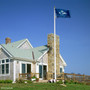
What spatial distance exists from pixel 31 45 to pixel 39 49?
10.4ft

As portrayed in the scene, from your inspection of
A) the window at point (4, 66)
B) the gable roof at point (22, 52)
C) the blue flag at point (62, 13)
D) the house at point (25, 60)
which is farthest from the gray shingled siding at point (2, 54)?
the blue flag at point (62, 13)

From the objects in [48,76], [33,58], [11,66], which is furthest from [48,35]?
[11,66]

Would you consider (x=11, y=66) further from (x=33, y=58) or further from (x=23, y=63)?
(x=33, y=58)

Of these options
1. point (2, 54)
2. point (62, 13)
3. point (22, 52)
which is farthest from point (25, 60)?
point (62, 13)

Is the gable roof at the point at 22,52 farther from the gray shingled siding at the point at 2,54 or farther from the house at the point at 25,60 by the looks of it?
the gray shingled siding at the point at 2,54

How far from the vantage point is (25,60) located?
26156 mm

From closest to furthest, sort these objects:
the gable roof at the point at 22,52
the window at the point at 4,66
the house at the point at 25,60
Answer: the house at the point at 25,60 → the window at the point at 4,66 → the gable roof at the point at 22,52

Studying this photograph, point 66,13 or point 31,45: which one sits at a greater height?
point 66,13

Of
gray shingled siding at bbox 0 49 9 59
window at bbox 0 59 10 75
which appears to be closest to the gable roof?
gray shingled siding at bbox 0 49 9 59

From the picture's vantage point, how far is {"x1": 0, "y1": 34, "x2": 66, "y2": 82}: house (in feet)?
82.1

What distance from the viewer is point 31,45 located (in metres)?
33.7

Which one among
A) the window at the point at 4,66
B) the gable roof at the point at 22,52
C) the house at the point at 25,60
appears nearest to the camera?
the house at the point at 25,60

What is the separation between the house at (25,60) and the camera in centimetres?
2503

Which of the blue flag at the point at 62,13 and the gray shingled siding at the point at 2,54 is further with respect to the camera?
the gray shingled siding at the point at 2,54
